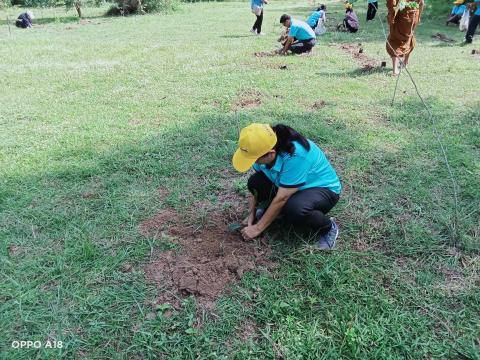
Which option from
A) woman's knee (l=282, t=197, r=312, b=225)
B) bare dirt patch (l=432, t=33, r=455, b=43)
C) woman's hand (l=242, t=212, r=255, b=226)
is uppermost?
woman's knee (l=282, t=197, r=312, b=225)

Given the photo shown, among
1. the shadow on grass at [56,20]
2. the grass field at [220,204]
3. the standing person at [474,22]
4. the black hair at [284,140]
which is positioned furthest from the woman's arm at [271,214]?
the shadow on grass at [56,20]

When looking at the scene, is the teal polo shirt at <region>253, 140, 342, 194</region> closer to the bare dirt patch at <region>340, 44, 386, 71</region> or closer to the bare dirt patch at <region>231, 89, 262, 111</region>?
the bare dirt patch at <region>231, 89, 262, 111</region>

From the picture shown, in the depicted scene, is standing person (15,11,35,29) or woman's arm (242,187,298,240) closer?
woman's arm (242,187,298,240)

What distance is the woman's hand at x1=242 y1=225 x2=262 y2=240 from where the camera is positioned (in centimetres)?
270

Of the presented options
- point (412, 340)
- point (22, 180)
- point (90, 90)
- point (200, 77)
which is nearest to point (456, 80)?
point (200, 77)

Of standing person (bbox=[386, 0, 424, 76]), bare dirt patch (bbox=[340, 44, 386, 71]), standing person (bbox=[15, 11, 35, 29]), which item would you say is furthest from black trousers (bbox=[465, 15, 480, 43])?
standing person (bbox=[15, 11, 35, 29])

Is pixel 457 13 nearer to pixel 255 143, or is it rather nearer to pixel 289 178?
pixel 289 178

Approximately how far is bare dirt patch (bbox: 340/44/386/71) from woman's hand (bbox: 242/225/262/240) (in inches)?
209

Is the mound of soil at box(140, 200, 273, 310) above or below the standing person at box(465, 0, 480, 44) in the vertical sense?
below

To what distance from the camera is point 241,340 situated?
6.96ft

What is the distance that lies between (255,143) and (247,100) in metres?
3.49

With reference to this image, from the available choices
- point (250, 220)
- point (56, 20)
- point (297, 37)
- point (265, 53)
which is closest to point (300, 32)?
point (297, 37)

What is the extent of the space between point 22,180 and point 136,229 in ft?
4.98

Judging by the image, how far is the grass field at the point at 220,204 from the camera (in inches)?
84.3
